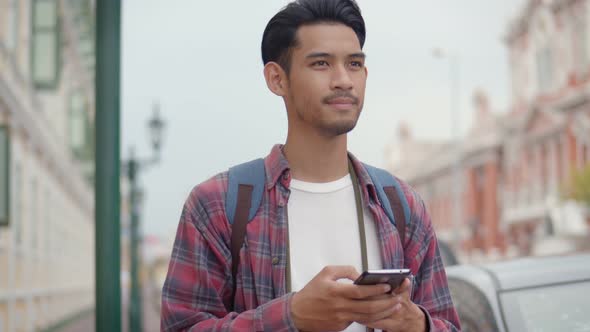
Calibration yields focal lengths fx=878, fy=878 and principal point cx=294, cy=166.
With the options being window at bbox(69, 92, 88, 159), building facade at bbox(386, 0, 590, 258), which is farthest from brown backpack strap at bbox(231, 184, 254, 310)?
building facade at bbox(386, 0, 590, 258)

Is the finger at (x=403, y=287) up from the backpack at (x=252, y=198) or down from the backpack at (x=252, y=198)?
down

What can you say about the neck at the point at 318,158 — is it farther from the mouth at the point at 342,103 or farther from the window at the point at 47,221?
the window at the point at 47,221

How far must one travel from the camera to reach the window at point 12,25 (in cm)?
1351

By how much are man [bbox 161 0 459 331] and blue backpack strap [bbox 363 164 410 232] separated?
0.05 feet

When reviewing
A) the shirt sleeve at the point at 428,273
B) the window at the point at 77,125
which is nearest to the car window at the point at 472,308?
the shirt sleeve at the point at 428,273

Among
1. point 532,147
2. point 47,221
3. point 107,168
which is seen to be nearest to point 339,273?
point 107,168

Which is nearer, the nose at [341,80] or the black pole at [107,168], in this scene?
the nose at [341,80]

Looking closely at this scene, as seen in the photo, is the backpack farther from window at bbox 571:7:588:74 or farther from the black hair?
window at bbox 571:7:588:74

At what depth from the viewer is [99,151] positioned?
267 cm

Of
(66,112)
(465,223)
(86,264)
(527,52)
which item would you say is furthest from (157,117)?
(465,223)

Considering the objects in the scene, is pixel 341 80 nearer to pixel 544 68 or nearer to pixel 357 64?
pixel 357 64

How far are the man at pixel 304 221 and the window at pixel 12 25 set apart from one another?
1192 cm

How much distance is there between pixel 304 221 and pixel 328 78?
350mm

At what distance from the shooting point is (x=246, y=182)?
214 cm
